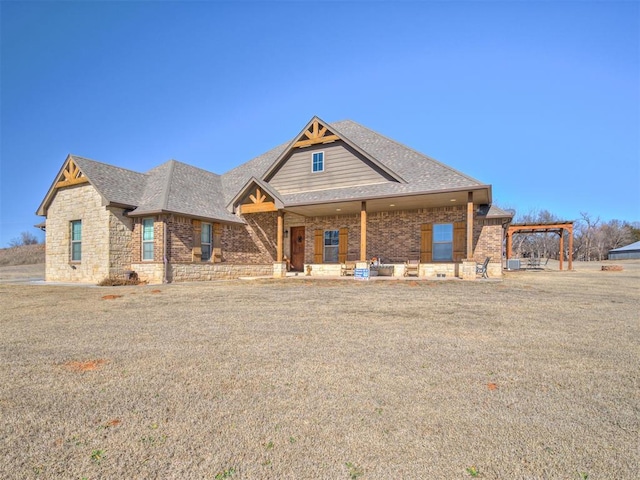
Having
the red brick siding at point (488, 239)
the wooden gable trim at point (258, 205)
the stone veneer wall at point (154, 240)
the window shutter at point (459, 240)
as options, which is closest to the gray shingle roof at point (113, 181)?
the stone veneer wall at point (154, 240)

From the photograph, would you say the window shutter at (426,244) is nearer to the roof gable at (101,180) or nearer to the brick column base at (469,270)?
the brick column base at (469,270)

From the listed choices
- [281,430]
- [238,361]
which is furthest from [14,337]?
[281,430]

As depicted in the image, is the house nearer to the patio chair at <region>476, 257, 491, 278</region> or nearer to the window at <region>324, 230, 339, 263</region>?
the window at <region>324, 230, 339, 263</region>

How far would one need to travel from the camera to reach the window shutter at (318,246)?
18.3 metres

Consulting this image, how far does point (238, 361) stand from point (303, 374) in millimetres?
946

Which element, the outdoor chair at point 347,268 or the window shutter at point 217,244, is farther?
the window shutter at point 217,244

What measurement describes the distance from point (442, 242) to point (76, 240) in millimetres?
17243

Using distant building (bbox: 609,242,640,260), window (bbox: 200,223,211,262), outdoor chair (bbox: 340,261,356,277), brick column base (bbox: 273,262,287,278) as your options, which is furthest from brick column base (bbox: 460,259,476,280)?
distant building (bbox: 609,242,640,260)

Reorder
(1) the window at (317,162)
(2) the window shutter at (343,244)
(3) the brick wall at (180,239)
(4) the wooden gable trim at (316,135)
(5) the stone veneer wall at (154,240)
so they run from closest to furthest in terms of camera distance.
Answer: (5) the stone veneer wall at (154,240), (3) the brick wall at (180,239), (4) the wooden gable trim at (316,135), (1) the window at (317,162), (2) the window shutter at (343,244)

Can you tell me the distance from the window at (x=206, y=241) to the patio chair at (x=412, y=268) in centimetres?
938

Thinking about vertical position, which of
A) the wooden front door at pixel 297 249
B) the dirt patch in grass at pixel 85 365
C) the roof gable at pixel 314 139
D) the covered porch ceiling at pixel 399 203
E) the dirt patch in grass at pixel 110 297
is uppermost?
the roof gable at pixel 314 139

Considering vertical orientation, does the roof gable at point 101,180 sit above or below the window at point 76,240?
above

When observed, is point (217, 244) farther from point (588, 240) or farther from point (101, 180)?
point (588, 240)

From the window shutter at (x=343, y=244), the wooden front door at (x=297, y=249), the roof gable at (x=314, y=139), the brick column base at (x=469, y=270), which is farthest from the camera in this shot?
the wooden front door at (x=297, y=249)
